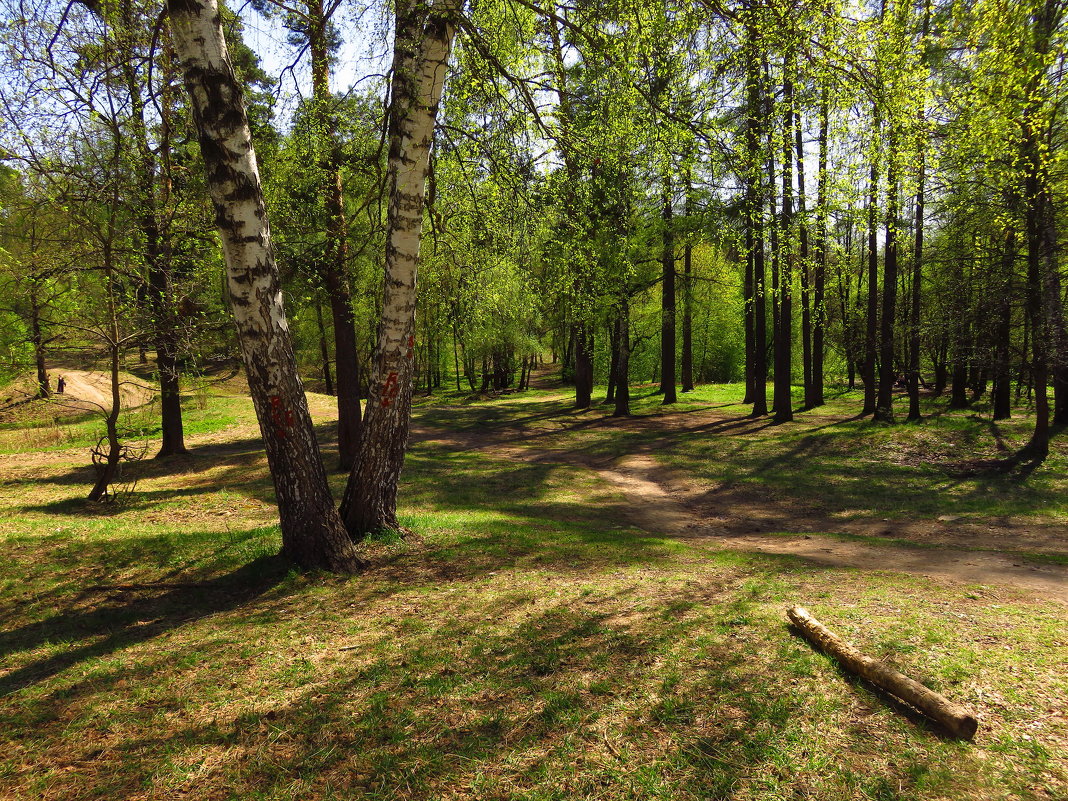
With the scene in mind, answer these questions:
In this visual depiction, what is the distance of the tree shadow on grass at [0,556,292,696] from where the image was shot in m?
4.42

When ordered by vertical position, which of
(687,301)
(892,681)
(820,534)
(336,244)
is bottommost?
(820,534)

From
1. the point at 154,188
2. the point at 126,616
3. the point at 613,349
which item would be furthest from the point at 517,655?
the point at 613,349

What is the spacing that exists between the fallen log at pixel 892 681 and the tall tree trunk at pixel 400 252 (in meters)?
4.83

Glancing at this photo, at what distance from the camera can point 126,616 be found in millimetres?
5258

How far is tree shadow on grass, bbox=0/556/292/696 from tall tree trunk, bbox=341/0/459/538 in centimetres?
135

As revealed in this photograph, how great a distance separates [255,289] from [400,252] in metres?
1.72

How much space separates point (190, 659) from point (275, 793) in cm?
197

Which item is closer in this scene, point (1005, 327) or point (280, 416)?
point (280, 416)

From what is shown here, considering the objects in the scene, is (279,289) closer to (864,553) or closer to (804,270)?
(864,553)

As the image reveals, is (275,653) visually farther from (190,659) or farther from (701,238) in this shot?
(701,238)

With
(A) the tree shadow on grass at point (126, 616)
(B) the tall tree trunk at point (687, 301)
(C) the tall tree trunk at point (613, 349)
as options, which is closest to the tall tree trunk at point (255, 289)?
(A) the tree shadow on grass at point (126, 616)

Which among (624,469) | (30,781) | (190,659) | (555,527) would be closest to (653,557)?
(555,527)

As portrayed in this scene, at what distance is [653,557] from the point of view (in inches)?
305

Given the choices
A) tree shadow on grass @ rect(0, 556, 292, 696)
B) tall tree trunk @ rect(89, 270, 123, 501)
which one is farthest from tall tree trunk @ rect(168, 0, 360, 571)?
tall tree trunk @ rect(89, 270, 123, 501)
